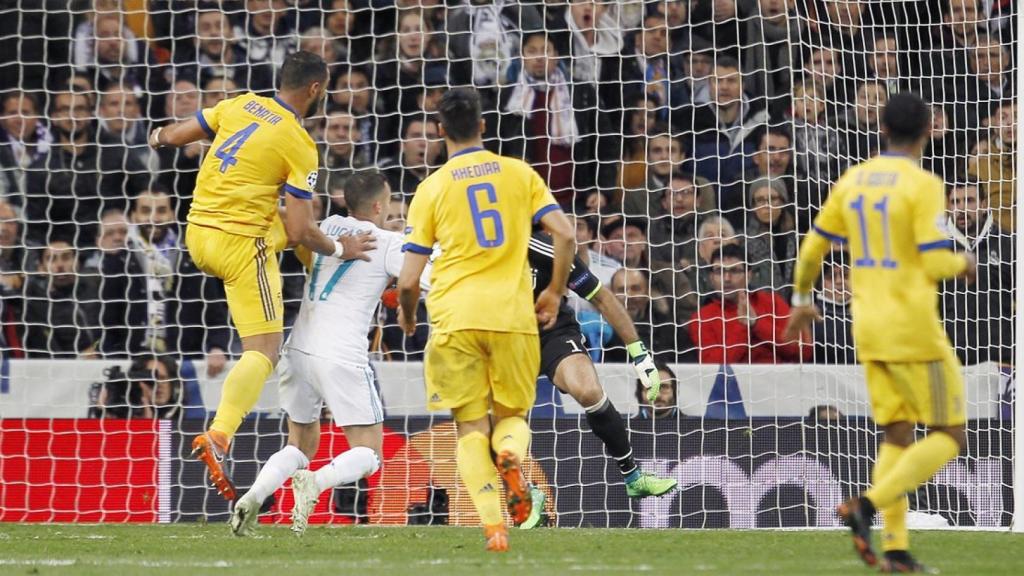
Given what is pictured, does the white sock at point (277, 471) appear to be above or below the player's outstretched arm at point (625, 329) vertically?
below

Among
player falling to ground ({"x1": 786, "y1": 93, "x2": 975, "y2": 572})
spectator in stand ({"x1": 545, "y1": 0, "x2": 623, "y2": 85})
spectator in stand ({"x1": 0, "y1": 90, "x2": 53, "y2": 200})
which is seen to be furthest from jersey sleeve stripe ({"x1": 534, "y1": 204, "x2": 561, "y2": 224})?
spectator in stand ({"x1": 0, "y1": 90, "x2": 53, "y2": 200})

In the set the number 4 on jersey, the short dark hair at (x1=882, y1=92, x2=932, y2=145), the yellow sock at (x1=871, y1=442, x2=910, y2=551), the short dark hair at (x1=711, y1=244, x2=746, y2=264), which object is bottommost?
the yellow sock at (x1=871, y1=442, x2=910, y2=551)

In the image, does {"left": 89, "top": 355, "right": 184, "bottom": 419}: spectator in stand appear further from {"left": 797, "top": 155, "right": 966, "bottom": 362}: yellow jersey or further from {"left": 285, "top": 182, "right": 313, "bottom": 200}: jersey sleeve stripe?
{"left": 797, "top": 155, "right": 966, "bottom": 362}: yellow jersey

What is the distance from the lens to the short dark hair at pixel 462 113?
240 inches

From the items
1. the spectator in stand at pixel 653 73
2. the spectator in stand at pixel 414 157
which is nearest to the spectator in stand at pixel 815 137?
the spectator in stand at pixel 653 73

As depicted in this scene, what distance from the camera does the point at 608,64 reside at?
12023mm

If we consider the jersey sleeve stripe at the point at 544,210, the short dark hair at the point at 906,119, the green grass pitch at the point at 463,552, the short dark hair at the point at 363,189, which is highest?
the short dark hair at the point at 363,189

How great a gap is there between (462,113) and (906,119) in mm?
1668

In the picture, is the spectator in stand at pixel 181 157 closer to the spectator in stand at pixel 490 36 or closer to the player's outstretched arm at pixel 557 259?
the spectator in stand at pixel 490 36

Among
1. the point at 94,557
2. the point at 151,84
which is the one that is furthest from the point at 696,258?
the point at 94,557

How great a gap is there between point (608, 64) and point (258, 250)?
4.88m

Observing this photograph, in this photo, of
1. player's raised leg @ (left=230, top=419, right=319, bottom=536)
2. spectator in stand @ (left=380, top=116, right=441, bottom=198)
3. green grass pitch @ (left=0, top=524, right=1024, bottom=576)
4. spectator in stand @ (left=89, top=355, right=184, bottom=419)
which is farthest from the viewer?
spectator in stand @ (left=380, top=116, right=441, bottom=198)

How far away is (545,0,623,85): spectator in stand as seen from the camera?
11922 mm

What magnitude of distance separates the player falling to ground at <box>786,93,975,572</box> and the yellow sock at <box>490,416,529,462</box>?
4.30 feet
